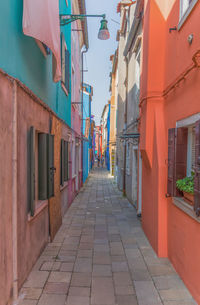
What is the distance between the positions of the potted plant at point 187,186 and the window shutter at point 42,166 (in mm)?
2511

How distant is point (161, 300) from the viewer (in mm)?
3191

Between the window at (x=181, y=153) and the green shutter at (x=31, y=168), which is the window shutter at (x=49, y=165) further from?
the window at (x=181, y=153)

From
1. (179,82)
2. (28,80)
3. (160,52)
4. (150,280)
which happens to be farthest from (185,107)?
(150,280)

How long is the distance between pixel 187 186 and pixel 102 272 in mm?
2034

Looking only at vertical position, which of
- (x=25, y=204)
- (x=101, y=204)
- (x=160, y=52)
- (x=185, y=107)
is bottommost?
(x=101, y=204)

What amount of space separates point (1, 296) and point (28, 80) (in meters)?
3.04

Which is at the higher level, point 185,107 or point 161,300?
point 185,107

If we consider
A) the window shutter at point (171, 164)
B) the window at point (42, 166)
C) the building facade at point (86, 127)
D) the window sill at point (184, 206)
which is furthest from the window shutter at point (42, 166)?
the building facade at point (86, 127)

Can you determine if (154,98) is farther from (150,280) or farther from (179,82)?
(150,280)

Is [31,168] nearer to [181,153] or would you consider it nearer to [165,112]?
[181,153]

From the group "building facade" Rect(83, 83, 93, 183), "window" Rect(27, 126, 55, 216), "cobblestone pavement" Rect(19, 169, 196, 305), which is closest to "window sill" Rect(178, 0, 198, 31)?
"window" Rect(27, 126, 55, 216)

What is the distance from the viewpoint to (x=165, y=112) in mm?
4672

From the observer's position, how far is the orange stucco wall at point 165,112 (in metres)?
3.37

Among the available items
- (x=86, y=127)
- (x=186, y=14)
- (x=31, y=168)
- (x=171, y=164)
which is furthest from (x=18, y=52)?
(x=86, y=127)
